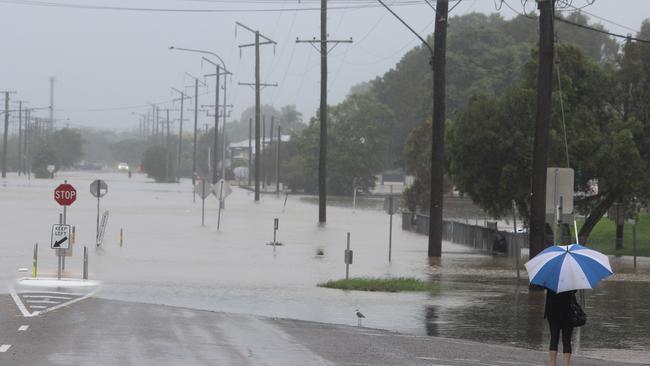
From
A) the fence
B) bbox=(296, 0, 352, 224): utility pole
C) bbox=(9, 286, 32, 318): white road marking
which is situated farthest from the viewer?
bbox=(296, 0, 352, 224): utility pole

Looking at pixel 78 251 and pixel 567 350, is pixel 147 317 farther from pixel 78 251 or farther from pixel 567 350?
pixel 78 251

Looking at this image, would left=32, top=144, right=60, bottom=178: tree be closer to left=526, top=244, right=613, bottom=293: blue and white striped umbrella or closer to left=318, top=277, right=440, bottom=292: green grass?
left=318, top=277, right=440, bottom=292: green grass

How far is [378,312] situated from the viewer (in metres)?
23.5

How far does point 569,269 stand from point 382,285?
1438 cm

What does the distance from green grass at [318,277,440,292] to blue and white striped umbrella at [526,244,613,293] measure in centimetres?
1362

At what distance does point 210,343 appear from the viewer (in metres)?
17.4

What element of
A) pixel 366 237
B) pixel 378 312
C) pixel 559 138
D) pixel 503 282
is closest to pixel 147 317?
pixel 378 312

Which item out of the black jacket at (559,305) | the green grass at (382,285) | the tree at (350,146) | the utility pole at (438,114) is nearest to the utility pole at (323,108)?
the utility pole at (438,114)

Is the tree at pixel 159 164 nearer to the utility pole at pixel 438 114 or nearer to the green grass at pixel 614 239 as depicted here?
the green grass at pixel 614 239

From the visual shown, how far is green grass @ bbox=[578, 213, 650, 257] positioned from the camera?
160 feet

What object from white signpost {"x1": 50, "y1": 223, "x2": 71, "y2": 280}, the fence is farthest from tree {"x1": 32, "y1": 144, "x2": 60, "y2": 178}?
white signpost {"x1": 50, "y1": 223, "x2": 71, "y2": 280}

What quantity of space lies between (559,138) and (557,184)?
17038mm

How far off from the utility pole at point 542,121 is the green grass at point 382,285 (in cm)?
269

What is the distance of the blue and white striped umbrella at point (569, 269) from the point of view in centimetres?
1439
